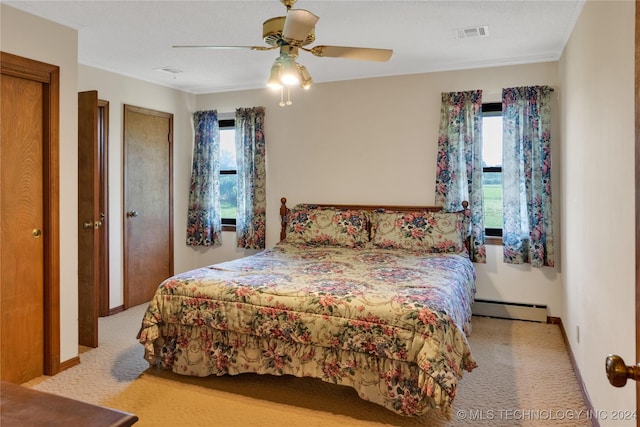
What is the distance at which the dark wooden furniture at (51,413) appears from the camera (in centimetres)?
86

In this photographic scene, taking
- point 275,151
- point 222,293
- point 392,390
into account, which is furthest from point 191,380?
point 275,151

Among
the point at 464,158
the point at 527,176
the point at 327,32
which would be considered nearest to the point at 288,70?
the point at 327,32

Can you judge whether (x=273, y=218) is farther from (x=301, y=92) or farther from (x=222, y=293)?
(x=222, y=293)

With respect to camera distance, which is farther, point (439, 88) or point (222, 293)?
point (439, 88)

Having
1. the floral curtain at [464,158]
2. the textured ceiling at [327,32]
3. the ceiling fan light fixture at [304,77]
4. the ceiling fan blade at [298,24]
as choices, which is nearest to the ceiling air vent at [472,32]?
the textured ceiling at [327,32]

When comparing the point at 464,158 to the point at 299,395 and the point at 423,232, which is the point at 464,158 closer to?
the point at 423,232

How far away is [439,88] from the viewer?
4363 millimetres

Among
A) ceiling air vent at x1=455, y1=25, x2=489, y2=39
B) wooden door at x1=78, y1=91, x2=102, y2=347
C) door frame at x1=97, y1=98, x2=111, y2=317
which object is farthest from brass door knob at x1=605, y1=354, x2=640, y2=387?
door frame at x1=97, y1=98, x2=111, y2=317

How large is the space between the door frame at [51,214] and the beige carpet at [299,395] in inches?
9.3

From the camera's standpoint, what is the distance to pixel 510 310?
419 centimetres

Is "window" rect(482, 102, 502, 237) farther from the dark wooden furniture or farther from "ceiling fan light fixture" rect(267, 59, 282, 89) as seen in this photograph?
the dark wooden furniture

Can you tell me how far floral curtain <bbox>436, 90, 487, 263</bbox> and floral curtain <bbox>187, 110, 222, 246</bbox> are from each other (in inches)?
102

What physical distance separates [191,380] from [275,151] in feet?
9.32

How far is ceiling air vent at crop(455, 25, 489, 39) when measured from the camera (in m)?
3.26
